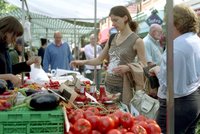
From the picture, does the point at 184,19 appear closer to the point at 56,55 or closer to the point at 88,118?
the point at 88,118

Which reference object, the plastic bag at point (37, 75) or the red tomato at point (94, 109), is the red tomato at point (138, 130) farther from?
the plastic bag at point (37, 75)

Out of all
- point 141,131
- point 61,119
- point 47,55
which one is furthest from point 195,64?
point 47,55

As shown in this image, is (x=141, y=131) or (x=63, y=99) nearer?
(x=141, y=131)

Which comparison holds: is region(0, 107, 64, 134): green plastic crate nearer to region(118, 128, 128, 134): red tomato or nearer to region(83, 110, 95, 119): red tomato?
region(83, 110, 95, 119): red tomato

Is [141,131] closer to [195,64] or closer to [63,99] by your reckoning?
[63,99]

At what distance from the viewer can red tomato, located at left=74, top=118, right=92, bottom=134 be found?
2.22 metres

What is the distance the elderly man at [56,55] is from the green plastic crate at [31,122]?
6.53m

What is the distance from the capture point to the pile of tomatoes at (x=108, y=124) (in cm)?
224

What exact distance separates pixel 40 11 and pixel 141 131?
9019mm

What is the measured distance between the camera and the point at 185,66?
3254 millimetres

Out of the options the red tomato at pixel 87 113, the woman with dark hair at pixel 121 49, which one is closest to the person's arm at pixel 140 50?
the woman with dark hair at pixel 121 49

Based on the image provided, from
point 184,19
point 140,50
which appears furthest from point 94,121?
point 140,50

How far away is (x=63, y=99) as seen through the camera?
257 cm

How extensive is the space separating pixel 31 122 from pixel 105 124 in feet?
1.51
